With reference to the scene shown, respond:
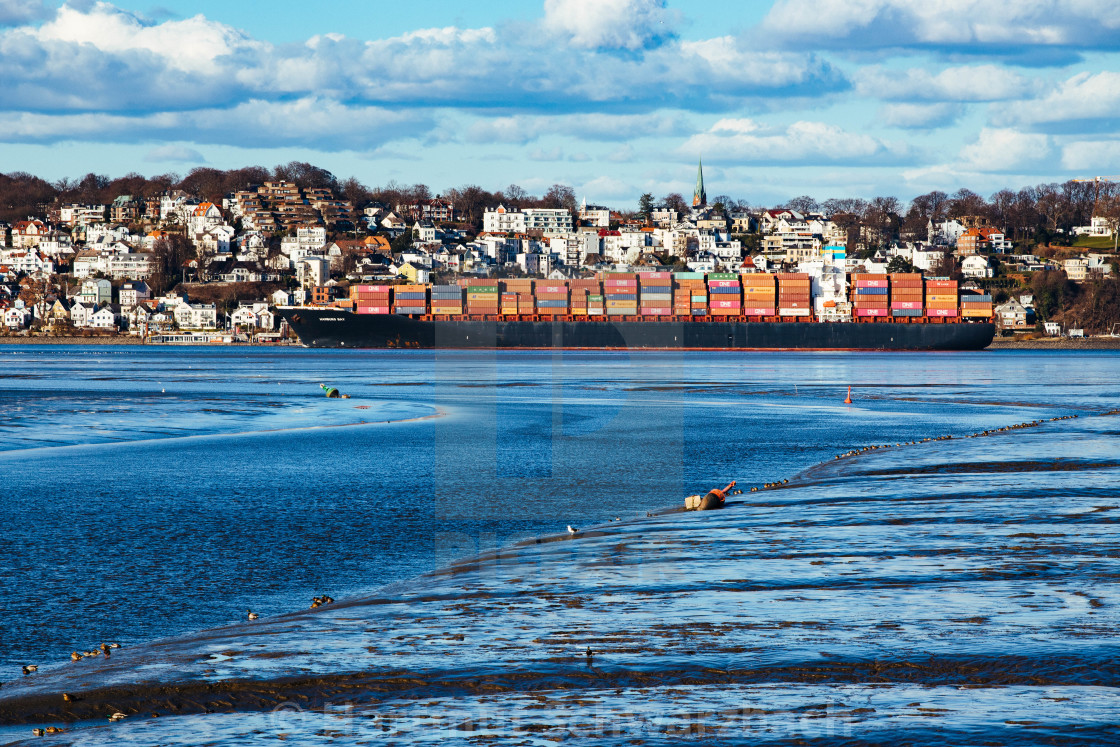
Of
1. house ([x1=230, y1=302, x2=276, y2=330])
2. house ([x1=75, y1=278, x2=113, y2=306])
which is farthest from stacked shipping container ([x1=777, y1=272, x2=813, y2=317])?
house ([x1=75, y1=278, x2=113, y2=306])

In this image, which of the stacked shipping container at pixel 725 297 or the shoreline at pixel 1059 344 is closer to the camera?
the stacked shipping container at pixel 725 297

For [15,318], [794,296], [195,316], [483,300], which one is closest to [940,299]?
[794,296]

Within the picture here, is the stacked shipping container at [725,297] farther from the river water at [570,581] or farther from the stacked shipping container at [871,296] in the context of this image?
the river water at [570,581]

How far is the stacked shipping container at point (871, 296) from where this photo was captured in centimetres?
12412

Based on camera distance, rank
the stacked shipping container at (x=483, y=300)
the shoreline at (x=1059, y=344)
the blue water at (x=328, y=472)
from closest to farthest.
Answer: the blue water at (x=328, y=472)
the stacked shipping container at (x=483, y=300)
the shoreline at (x=1059, y=344)

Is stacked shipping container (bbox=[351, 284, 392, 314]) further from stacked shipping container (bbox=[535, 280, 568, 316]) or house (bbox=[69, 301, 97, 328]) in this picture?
house (bbox=[69, 301, 97, 328])

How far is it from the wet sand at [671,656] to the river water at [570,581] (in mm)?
35

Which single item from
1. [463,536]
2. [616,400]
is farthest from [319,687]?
[616,400]

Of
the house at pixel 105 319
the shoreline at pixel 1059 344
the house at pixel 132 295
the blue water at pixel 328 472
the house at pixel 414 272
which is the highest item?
the house at pixel 414 272

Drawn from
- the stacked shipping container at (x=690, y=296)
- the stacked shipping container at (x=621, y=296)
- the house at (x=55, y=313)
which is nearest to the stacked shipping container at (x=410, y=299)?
the stacked shipping container at (x=621, y=296)

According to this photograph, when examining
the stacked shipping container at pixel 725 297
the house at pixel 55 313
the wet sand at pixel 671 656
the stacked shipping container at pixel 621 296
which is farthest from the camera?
the house at pixel 55 313

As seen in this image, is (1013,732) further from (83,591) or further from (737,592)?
(83,591)

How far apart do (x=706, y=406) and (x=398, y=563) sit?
26826 millimetres

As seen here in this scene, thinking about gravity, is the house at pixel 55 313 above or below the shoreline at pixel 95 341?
above
